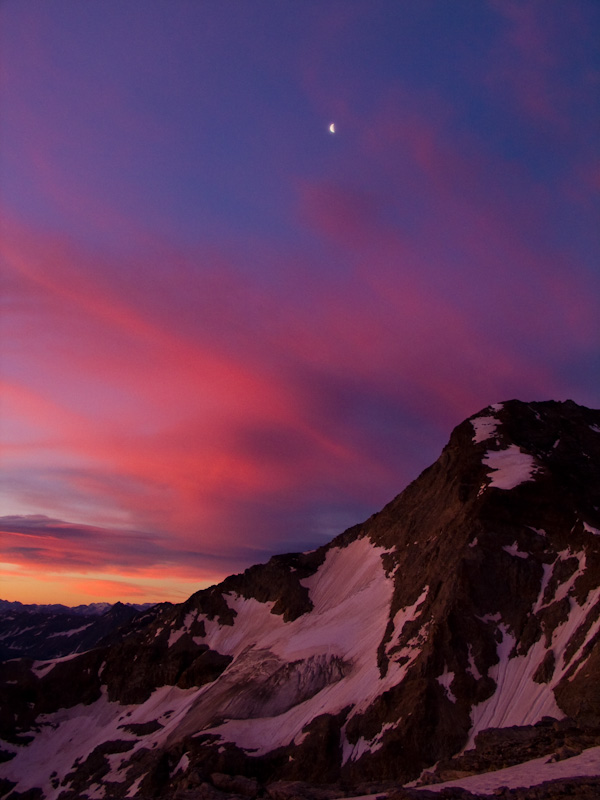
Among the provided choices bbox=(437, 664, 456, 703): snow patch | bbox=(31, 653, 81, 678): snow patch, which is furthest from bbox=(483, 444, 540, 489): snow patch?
bbox=(31, 653, 81, 678): snow patch

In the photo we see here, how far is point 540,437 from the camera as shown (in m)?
109

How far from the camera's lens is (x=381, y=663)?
7681cm

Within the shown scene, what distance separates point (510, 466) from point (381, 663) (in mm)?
38195

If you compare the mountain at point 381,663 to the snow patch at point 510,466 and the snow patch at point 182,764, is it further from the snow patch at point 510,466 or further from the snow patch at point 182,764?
the snow patch at point 510,466

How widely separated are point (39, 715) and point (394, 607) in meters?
77.0

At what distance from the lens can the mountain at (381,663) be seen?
5872cm

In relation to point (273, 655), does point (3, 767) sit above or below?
below

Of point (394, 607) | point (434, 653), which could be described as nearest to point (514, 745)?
point (434, 653)

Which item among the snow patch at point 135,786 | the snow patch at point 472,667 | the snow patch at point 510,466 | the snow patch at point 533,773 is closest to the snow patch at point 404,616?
the snow patch at point 472,667

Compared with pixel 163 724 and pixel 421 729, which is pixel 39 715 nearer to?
pixel 163 724

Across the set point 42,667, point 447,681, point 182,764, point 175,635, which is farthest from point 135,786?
point 42,667

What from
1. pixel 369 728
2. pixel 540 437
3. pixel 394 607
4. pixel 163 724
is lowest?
pixel 163 724

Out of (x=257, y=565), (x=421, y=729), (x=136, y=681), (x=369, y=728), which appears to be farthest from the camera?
(x=257, y=565)

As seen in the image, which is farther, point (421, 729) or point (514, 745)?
point (421, 729)
